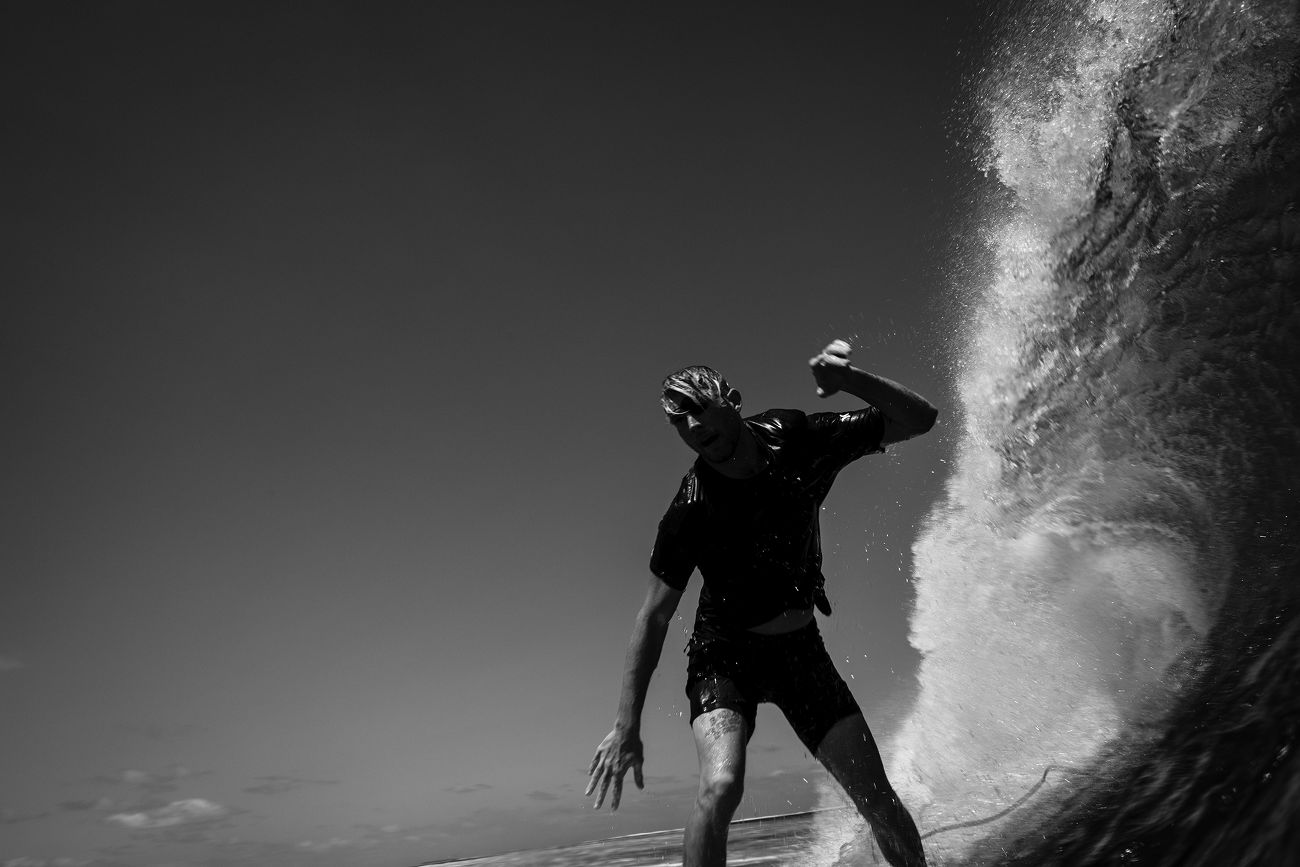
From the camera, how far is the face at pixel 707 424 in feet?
11.5

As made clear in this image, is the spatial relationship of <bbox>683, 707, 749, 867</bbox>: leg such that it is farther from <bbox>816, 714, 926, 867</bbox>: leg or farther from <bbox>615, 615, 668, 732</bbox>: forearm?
<bbox>816, 714, 926, 867</bbox>: leg

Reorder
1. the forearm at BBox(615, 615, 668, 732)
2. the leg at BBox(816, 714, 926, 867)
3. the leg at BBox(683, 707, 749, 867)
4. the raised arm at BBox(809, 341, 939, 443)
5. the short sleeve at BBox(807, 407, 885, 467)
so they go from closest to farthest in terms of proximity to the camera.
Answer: the leg at BBox(683, 707, 749, 867), the raised arm at BBox(809, 341, 939, 443), the leg at BBox(816, 714, 926, 867), the forearm at BBox(615, 615, 668, 732), the short sleeve at BBox(807, 407, 885, 467)

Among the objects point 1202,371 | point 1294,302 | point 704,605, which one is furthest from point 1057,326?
point 704,605

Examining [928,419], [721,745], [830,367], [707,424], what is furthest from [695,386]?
[721,745]

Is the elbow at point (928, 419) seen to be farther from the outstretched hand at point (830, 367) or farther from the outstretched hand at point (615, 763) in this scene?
the outstretched hand at point (615, 763)

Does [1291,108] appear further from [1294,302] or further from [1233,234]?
[1294,302]

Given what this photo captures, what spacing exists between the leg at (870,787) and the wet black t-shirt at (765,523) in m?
0.58

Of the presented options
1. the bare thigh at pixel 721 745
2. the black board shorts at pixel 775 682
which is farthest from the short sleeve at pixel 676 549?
the bare thigh at pixel 721 745

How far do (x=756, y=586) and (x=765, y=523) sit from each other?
302 mm

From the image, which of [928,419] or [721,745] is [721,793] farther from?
[928,419]

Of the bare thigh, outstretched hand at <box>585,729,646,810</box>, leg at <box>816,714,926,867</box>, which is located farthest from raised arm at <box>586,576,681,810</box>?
leg at <box>816,714,926,867</box>

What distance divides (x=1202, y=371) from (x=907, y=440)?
17.9 ft

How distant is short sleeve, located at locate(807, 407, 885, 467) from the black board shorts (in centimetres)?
85

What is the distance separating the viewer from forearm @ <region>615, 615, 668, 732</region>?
3551mm
